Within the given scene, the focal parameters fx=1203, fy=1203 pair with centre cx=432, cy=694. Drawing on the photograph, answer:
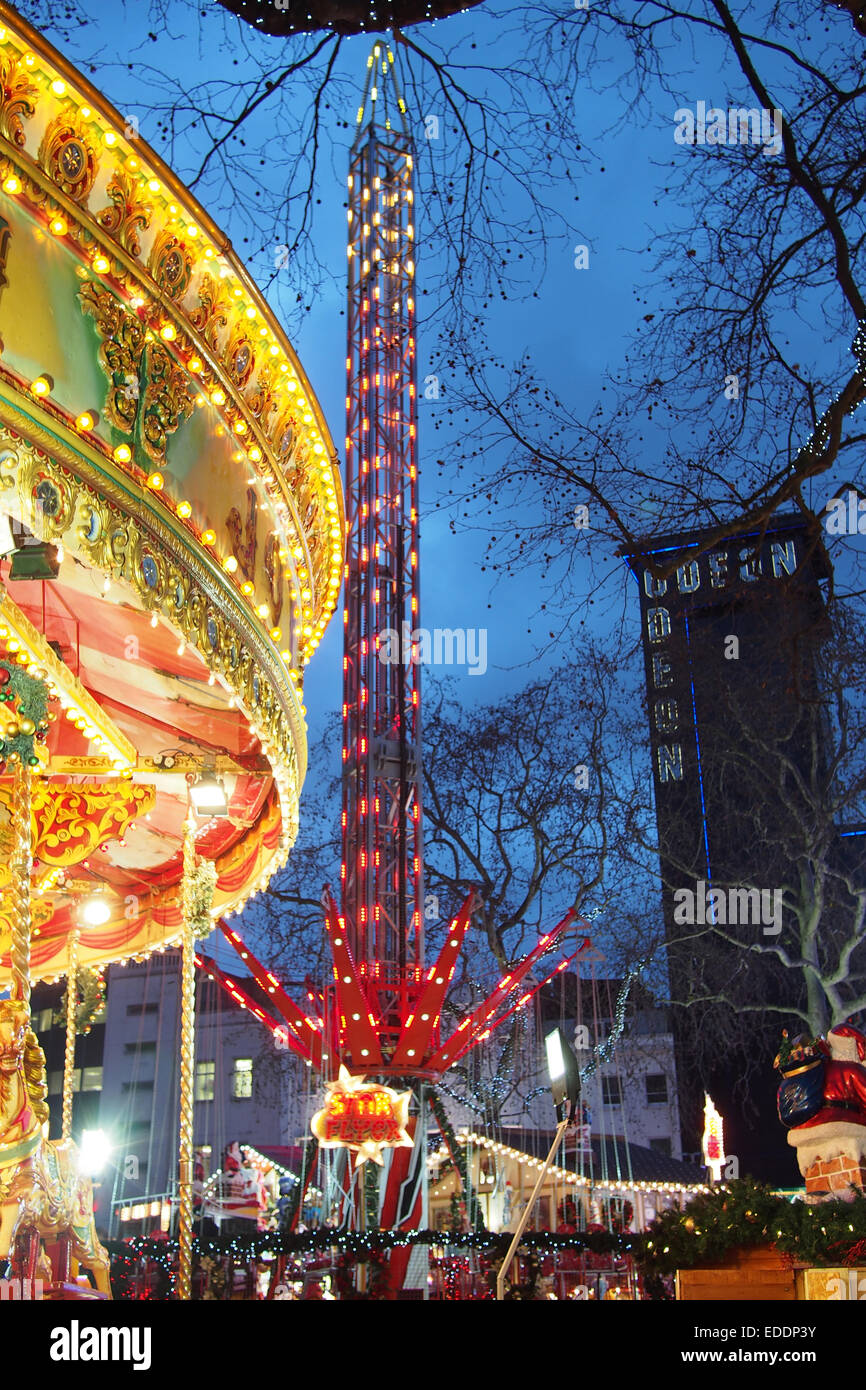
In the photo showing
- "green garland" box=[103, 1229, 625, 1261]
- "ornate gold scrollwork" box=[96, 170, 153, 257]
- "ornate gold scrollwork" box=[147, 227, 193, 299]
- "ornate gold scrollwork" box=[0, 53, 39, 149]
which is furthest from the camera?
"green garland" box=[103, 1229, 625, 1261]

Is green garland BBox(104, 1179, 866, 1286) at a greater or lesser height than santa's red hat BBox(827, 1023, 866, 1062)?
lesser

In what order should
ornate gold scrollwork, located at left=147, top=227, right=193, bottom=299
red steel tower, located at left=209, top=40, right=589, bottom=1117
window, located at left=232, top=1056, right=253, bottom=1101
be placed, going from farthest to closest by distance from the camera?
window, located at left=232, top=1056, right=253, bottom=1101 → red steel tower, located at left=209, top=40, right=589, bottom=1117 → ornate gold scrollwork, located at left=147, top=227, right=193, bottom=299

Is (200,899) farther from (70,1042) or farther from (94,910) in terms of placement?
(70,1042)

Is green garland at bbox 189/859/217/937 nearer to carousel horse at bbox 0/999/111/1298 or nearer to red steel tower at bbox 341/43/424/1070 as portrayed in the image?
carousel horse at bbox 0/999/111/1298

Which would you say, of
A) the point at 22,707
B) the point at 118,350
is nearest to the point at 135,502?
the point at 118,350

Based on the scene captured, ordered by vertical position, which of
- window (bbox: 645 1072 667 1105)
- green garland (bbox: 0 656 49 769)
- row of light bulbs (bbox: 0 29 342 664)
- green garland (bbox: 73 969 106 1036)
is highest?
row of light bulbs (bbox: 0 29 342 664)

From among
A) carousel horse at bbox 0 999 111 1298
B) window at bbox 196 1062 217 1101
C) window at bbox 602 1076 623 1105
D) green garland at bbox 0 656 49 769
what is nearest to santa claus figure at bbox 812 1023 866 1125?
carousel horse at bbox 0 999 111 1298

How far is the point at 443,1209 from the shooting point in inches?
1276

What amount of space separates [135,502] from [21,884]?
2.78 meters

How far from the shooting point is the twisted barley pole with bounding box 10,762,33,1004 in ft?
23.1

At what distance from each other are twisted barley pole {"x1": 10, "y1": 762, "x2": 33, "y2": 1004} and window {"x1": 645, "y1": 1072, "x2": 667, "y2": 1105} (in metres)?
36.7

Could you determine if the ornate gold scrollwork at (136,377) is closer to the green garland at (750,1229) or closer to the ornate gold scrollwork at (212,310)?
the ornate gold scrollwork at (212,310)
